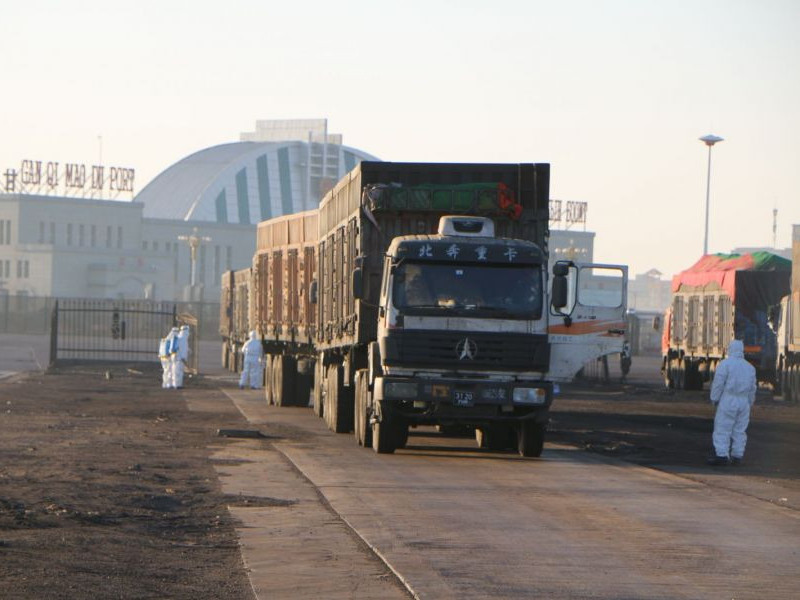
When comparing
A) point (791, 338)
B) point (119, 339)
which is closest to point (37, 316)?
point (119, 339)

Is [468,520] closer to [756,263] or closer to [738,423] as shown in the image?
[738,423]

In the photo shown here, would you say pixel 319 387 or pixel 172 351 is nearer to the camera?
pixel 319 387

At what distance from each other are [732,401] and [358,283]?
529 cm

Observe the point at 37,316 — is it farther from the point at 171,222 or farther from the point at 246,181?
the point at 246,181

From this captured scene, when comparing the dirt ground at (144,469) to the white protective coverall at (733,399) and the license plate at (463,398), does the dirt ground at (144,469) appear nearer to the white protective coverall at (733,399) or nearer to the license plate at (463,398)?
the white protective coverall at (733,399)

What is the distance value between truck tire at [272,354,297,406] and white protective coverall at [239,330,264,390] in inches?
256

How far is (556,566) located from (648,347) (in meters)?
86.7

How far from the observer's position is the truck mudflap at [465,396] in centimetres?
1961

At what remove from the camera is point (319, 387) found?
28609 millimetres

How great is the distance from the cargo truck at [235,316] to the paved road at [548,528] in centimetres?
3202

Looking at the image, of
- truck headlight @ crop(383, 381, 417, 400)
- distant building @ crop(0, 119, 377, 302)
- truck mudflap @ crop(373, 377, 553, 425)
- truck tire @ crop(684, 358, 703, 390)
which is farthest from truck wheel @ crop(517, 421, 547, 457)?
distant building @ crop(0, 119, 377, 302)

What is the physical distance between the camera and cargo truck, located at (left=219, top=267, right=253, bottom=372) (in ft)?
173

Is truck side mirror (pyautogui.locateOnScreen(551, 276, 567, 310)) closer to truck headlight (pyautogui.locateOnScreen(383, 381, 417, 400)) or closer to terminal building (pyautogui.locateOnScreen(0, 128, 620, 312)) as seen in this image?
truck headlight (pyautogui.locateOnScreen(383, 381, 417, 400))

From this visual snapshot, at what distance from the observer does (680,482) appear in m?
18.1
